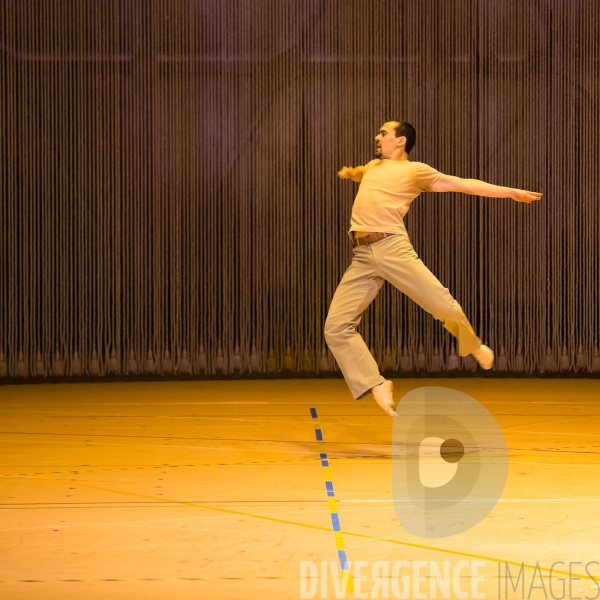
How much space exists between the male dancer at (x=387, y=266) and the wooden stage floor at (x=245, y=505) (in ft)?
1.13

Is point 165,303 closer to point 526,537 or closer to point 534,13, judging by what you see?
point 534,13

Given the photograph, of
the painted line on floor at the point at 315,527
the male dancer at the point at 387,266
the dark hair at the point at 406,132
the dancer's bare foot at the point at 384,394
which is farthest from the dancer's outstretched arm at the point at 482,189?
the painted line on floor at the point at 315,527

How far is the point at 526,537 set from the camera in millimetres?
2486

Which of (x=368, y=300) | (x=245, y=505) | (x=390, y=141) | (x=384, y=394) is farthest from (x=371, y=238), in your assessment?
(x=245, y=505)

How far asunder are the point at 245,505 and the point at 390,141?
68.3 inches

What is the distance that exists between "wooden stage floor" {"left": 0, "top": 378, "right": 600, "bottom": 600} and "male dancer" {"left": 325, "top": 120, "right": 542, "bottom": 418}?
0.34 m

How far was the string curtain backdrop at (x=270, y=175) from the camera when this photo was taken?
664 centimetres

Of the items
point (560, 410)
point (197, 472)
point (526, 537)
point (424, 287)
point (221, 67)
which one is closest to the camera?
point (526, 537)

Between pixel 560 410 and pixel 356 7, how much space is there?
322 centimetres

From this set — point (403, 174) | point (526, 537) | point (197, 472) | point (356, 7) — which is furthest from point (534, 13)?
point (526, 537)

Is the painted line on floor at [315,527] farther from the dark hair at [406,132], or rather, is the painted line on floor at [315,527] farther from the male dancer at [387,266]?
the dark hair at [406,132]

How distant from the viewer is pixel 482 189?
12.3 ft

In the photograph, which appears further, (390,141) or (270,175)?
(270,175)

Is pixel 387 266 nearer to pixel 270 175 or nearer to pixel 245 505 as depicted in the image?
pixel 245 505
